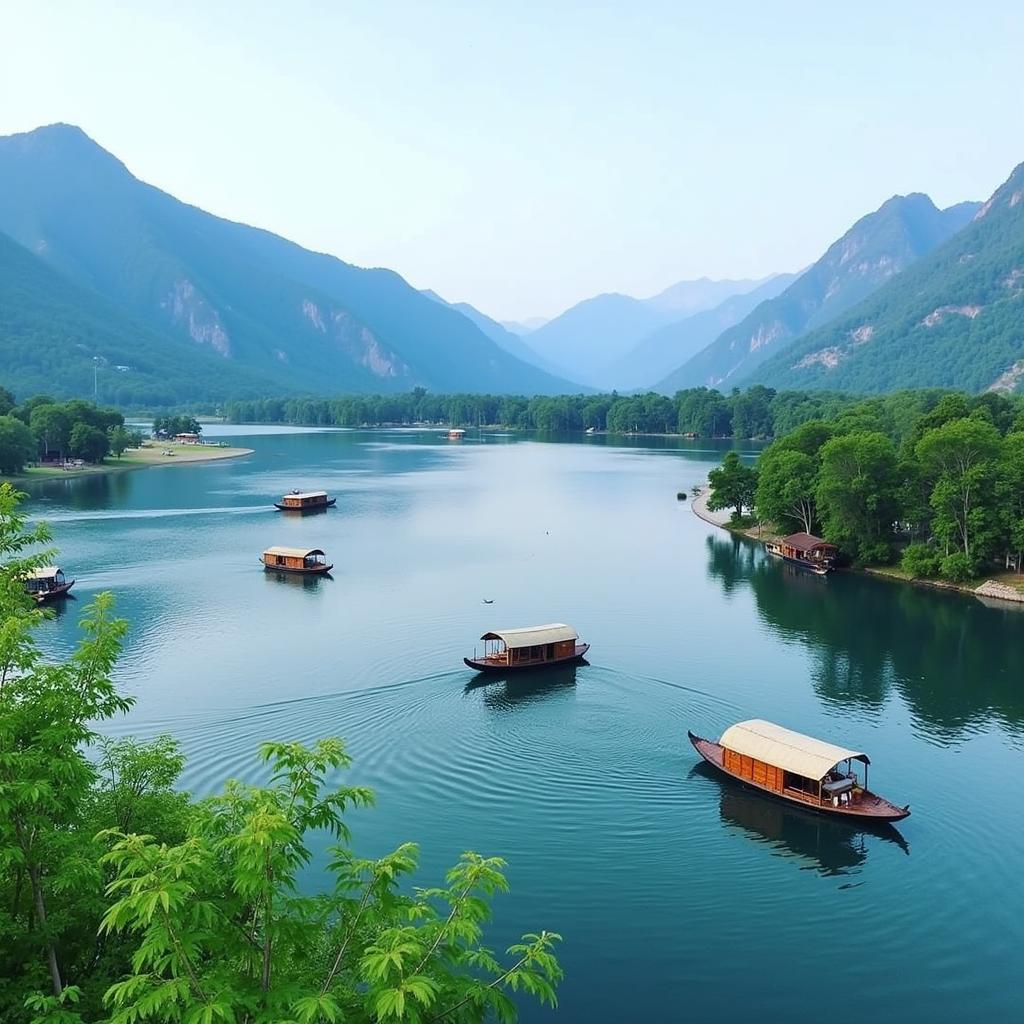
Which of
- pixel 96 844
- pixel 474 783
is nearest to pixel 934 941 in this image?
pixel 474 783

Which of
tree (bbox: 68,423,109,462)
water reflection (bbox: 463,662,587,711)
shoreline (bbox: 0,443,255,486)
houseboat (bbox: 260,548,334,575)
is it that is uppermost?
tree (bbox: 68,423,109,462)

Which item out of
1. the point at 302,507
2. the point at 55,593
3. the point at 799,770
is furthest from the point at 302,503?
the point at 799,770

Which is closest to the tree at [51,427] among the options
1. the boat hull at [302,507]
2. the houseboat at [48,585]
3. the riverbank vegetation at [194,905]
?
the boat hull at [302,507]

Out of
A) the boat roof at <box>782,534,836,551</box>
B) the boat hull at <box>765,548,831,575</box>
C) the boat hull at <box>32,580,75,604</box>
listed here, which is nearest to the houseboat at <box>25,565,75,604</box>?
the boat hull at <box>32,580,75,604</box>

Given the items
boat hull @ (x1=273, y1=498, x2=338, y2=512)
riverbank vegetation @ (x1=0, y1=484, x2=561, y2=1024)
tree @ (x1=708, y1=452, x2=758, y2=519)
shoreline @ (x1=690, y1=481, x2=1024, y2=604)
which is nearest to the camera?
riverbank vegetation @ (x1=0, y1=484, x2=561, y2=1024)

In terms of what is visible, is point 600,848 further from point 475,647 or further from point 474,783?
point 475,647

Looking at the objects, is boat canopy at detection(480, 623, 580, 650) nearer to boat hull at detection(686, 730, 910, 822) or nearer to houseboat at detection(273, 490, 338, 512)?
boat hull at detection(686, 730, 910, 822)

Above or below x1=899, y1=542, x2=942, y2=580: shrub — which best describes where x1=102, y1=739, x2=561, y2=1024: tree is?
above
